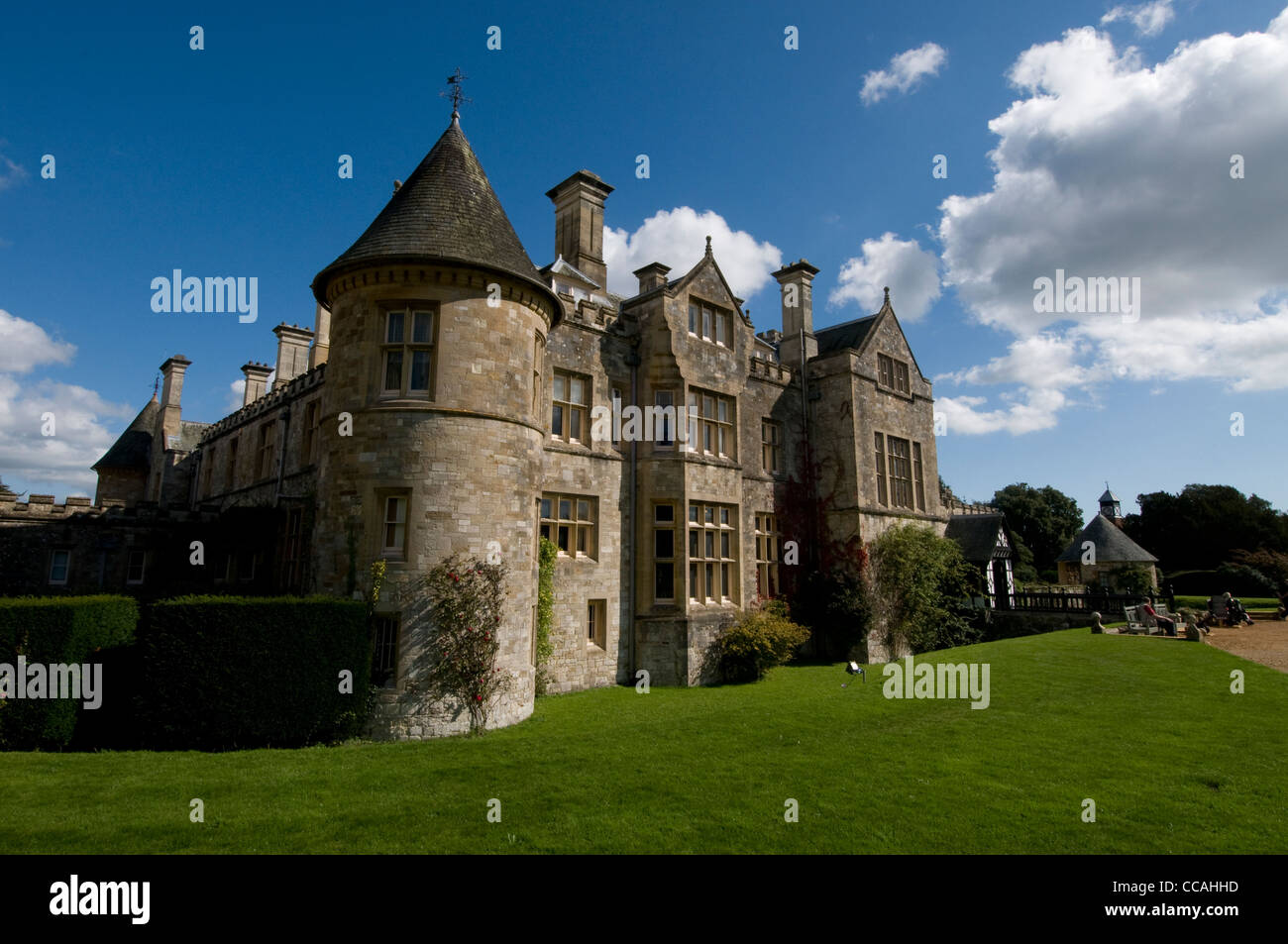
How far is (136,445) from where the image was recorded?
37.3 metres

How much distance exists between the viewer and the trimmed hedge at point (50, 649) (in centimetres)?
1092

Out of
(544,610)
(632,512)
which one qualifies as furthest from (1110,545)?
(544,610)

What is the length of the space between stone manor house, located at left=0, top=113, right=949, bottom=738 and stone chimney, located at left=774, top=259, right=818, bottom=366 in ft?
0.28

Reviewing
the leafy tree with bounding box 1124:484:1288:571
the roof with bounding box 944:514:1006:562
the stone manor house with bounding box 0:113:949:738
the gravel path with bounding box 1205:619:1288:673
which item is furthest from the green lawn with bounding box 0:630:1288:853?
the leafy tree with bounding box 1124:484:1288:571

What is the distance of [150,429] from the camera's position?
124 feet

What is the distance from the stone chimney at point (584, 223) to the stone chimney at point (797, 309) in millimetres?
7387

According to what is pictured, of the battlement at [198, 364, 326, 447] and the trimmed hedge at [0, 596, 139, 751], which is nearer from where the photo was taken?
the trimmed hedge at [0, 596, 139, 751]

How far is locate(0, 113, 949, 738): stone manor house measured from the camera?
43.8 ft

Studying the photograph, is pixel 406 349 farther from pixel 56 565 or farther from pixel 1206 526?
pixel 1206 526

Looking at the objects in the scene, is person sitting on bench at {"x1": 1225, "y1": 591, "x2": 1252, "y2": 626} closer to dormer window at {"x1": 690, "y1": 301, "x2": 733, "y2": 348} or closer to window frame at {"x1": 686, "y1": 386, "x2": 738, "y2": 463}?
window frame at {"x1": 686, "y1": 386, "x2": 738, "y2": 463}

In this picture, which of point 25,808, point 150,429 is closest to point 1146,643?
point 25,808

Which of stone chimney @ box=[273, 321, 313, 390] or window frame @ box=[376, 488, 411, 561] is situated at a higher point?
stone chimney @ box=[273, 321, 313, 390]
